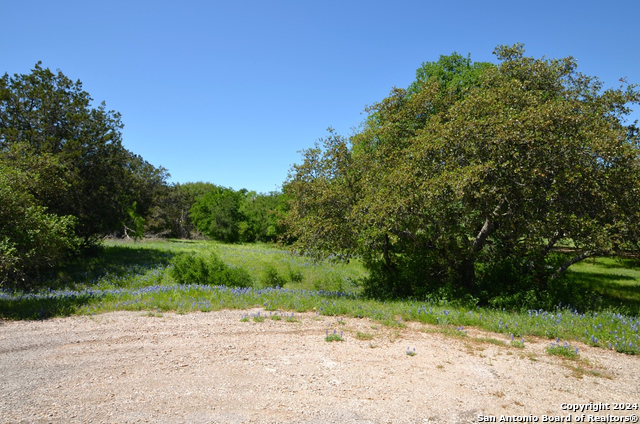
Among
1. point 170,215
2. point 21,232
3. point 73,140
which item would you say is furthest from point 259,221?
point 21,232

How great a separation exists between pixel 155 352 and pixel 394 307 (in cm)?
587

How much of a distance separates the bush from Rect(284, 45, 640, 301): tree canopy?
11.0 feet

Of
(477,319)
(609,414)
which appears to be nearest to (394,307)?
(477,319)

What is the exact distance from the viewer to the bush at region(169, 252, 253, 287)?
15164 millimetres

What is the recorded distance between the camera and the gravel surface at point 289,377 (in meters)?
4.48

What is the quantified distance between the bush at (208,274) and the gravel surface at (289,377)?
7.12m

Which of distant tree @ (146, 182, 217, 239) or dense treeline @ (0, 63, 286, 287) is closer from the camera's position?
dense treeline @ (0, 63, 286, 287)

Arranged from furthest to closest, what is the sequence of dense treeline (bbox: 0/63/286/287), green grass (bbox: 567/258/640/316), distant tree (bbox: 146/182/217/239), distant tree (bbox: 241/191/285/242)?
distant tree (bbox: 241/191/285/242) → distant tree (bbox: 146/182/217/239) → dense treeline (bbox: 0/63/286/287) → green grass (bbox: 567/258/640/316)

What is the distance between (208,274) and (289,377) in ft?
36.4

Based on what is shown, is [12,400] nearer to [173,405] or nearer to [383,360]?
[173,405]

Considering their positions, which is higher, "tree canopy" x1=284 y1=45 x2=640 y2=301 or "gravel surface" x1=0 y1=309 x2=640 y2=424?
"tree canopy" x1=284 y1=45 x2=640 y2=301

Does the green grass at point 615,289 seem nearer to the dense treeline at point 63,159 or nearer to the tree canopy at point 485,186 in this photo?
the tree canopy at point 485,186

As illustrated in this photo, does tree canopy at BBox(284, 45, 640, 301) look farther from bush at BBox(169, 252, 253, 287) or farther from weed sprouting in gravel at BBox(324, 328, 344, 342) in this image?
weed sprouting in gravel at BBox(324, 328, 344, 342)

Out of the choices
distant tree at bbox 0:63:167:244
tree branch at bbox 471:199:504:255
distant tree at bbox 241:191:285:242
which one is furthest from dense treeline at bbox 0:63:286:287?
distant tree at bbox 241:191:285:242
